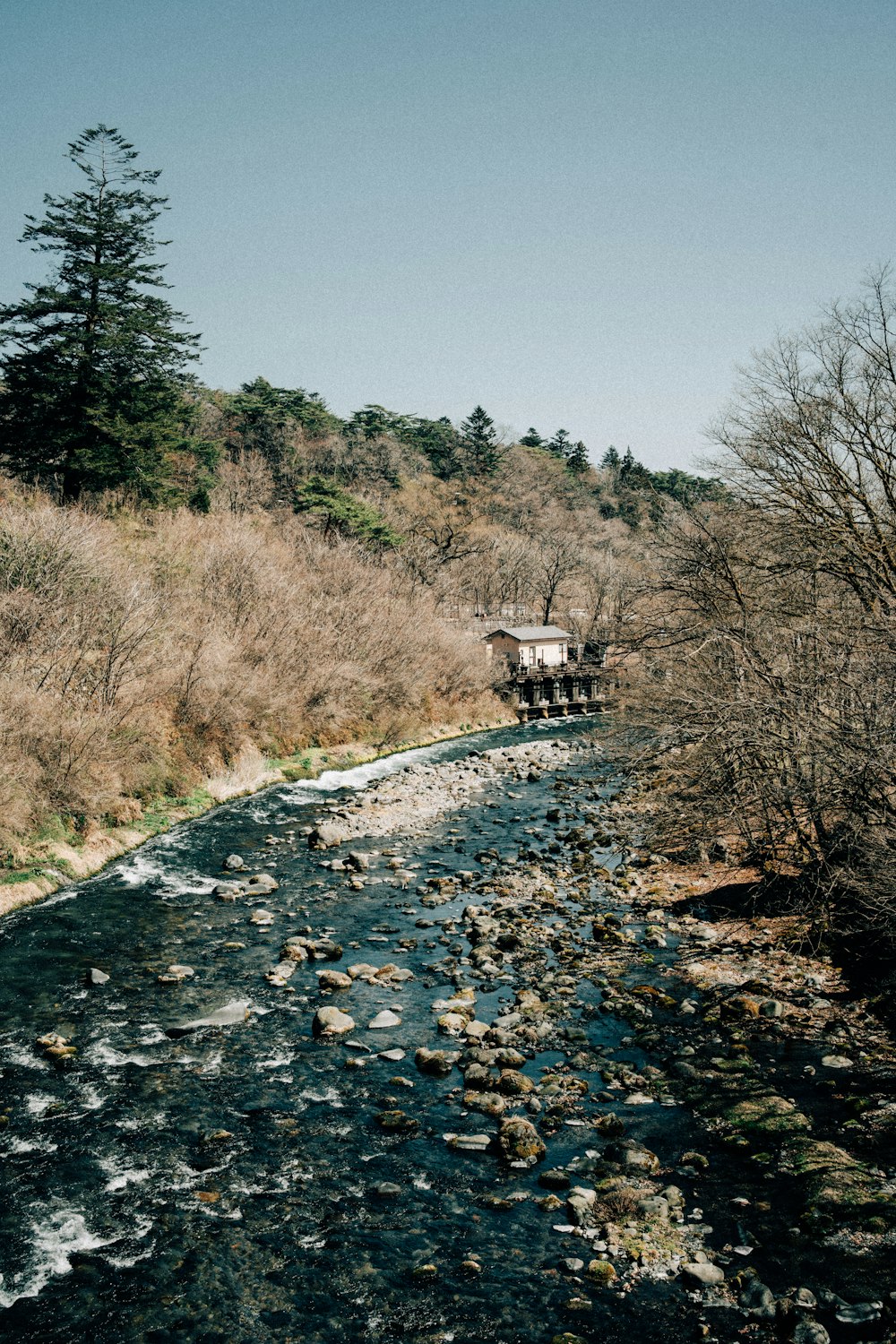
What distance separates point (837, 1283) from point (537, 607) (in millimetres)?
63891

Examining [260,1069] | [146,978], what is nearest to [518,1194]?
[260,1069]

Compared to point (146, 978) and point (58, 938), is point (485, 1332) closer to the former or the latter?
point (146, 978)

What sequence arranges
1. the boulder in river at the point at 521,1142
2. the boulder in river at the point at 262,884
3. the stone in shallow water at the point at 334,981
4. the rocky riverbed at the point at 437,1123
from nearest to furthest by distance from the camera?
the rocky riverbed at the point at 437,1123 → the boulder in river at the point at 521,1142 → the stone in shallow water at the point at 334,981 → the boulder in river at the point at 262,884

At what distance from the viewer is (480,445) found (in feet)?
287

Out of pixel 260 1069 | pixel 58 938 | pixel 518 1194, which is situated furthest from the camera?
pixel 58 938

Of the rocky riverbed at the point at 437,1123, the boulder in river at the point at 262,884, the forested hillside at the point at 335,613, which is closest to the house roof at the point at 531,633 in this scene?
the forested hillside at the point at 335,613

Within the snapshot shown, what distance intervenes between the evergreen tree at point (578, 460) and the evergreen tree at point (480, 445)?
66.2 feet

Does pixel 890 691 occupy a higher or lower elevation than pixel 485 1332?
higher

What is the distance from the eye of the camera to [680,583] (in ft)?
55.9

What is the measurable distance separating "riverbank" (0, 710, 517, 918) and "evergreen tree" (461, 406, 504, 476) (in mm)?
57186

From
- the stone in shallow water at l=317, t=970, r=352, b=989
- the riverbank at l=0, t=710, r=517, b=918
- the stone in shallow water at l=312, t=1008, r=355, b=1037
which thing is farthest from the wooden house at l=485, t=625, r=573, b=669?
the stone in shallow water at l=312, t=1008, r=355, b=1037

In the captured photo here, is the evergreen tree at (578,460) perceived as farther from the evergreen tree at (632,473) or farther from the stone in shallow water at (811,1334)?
the stone in shallow water at (811,1334)

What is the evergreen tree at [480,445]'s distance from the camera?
8688 cm

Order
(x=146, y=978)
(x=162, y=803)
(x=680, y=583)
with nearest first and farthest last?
(x=146, y=978), (x=680, y=583), (x=162, y=803)
